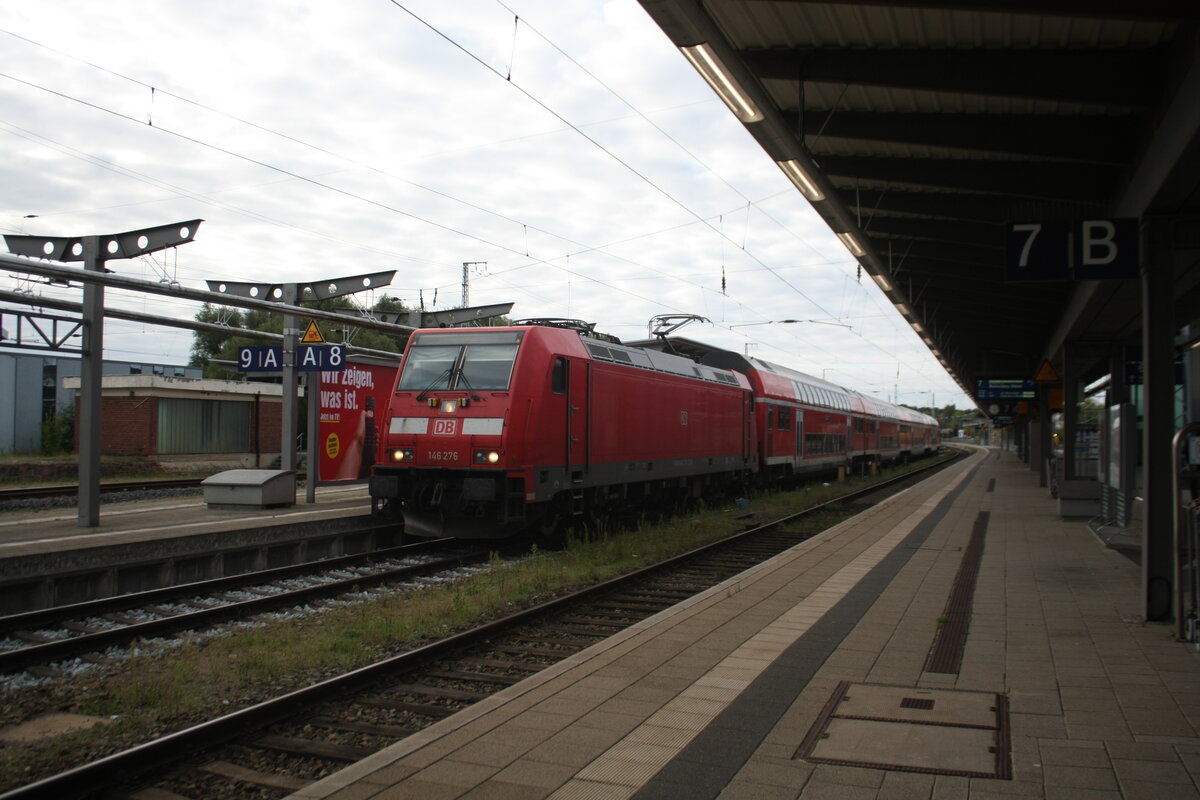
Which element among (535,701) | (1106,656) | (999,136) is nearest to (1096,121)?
(999,136)

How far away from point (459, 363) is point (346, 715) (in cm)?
720

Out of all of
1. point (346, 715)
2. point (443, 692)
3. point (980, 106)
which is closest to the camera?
point (346, 715)

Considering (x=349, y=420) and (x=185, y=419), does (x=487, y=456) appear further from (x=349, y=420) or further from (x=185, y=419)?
(x=185, y=419)

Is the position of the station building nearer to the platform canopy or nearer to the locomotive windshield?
the locomotive windshield

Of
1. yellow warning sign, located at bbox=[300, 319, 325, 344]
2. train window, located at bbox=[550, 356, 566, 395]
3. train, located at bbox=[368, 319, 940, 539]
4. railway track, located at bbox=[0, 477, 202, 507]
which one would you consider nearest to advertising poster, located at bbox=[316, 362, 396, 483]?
yellow warning sign, located at bbox=[300, 319, 325, 344]

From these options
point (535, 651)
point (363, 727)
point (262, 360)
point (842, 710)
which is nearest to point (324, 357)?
point (262, 360)

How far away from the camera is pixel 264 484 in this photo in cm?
1527

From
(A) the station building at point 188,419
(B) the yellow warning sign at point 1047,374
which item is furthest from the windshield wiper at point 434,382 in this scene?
(A) the station building at point 188,419

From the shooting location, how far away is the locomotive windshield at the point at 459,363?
11828 mm

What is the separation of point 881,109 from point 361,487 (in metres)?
16.5

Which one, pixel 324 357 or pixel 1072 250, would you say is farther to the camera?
pixel 324 357

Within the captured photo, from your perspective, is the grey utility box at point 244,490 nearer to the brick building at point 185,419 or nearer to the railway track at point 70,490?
the railway track at point 70,490

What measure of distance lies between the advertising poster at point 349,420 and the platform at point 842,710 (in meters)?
12.2

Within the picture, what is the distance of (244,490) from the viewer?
15328mm
